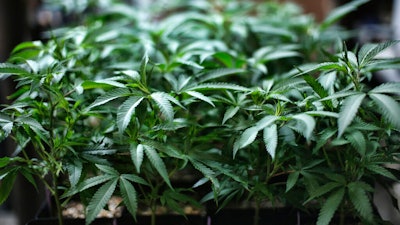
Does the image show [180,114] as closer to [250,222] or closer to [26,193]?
[250,222]

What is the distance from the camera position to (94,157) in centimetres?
90

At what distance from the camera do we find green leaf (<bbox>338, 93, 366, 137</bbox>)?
714mm

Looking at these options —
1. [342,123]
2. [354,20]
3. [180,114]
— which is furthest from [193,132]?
[354,20]

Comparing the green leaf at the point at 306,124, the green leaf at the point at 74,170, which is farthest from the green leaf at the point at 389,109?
the green leaf at the point at 74,170

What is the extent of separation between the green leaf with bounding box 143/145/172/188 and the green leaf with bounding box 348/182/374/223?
0.34 metres

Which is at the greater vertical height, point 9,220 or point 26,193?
point 26,193

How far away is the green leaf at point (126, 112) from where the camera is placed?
0.79 m

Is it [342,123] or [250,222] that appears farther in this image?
[250,222]

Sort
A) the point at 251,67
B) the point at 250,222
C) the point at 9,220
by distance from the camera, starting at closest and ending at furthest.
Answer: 1. the point at 250,222
2. the point at 251,67
3. the point at 9,220

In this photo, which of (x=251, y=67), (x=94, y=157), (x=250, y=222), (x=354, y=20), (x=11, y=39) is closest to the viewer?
(x=94, y=157)

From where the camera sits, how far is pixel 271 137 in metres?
0.80

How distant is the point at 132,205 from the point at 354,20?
2.00 meters

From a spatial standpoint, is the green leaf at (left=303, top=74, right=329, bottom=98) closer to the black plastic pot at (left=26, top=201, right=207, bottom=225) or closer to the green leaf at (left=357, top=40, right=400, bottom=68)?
the green leaf at (left=357, top=40, right=400, bottom=68)

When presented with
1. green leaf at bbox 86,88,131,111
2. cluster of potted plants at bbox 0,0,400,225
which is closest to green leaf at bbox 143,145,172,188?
cluster of potted plants at bbox 0,0,400,225
